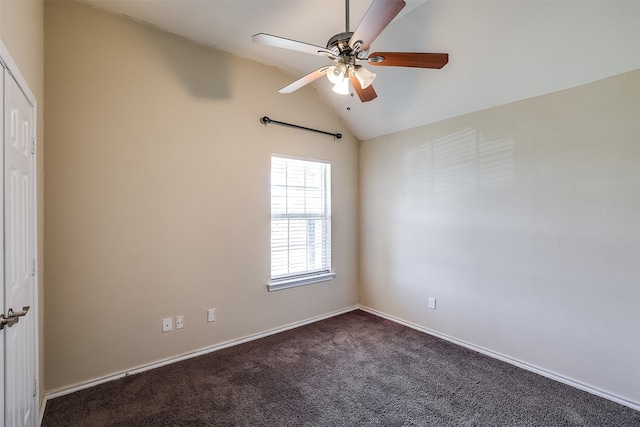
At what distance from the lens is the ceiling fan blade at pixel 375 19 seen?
4.35 feet

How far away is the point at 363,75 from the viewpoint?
1859 millimetres

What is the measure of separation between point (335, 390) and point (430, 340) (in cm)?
134

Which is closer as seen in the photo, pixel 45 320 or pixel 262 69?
pixel 45 320

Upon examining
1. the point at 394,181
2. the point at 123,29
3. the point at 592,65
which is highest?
the point at 123,29

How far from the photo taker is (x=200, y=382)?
2.33m

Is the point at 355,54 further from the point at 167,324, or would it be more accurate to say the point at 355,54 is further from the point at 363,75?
the point at 167,324

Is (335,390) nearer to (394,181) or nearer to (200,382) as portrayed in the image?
(200,382)

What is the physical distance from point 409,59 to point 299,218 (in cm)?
213

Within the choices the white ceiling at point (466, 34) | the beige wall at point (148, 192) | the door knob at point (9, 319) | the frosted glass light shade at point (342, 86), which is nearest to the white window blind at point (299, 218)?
the beige wall at point (148, 192)

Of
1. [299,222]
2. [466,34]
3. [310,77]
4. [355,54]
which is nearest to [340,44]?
[355,54]

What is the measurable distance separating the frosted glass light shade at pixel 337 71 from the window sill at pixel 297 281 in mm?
2206

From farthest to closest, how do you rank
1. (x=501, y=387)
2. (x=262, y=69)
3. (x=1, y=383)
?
(x=262, y=69)
(x=501, y=387)
(x=1, y=383)

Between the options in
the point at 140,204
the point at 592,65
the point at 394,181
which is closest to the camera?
the point at 592,65

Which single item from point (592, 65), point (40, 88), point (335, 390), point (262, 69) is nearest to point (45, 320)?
point (40, 88)
